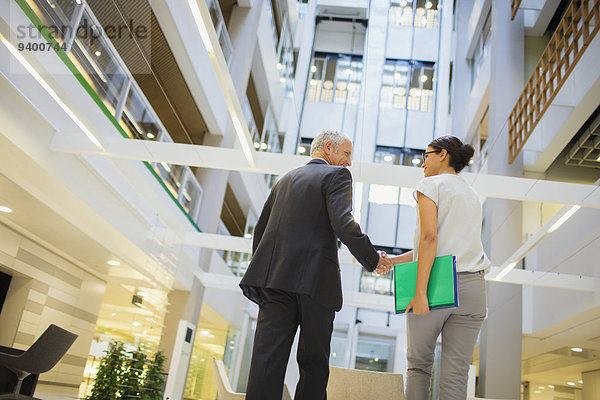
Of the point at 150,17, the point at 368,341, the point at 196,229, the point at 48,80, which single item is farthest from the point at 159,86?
the point at 368,341

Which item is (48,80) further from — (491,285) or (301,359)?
(491,285)

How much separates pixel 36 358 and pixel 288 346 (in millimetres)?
3557

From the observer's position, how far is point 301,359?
1.81 meters

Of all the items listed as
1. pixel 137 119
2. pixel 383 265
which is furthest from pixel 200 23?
pixel 137 119

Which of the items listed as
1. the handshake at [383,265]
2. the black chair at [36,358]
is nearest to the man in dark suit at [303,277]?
the handshake at [383,265]

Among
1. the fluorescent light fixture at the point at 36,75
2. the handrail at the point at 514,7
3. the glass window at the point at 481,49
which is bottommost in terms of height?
the fluorescent light fixture at the point at 36,75

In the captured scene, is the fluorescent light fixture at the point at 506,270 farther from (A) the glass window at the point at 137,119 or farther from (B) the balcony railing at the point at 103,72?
(A) the glass window at the point at 137,119

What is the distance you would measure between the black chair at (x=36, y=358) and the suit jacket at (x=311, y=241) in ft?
11.0

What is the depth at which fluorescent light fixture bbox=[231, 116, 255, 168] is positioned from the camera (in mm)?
4988

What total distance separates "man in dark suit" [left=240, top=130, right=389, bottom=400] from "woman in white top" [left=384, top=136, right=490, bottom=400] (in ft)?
0.99

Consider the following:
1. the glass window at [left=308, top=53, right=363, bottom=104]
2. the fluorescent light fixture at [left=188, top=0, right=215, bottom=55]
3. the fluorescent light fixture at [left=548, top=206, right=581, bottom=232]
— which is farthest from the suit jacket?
the glass window at [left=308, top=53, right=363, bottom=104]

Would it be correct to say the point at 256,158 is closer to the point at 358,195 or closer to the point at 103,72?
the point at 103,72

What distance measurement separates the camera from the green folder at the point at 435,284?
1961 millimetres

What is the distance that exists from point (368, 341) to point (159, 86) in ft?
25.4
